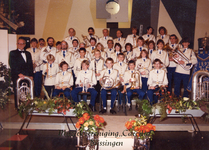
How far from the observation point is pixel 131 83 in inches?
172

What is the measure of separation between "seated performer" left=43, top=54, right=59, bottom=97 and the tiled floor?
1.60 m

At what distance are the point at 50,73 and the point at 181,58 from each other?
318 centimetres

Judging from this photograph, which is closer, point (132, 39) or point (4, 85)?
point (4, 85)

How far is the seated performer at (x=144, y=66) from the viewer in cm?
473

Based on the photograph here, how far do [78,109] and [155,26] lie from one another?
3.23m

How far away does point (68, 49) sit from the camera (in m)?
5.48

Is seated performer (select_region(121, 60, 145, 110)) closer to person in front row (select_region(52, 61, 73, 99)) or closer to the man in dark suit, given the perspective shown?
person in front row (select_region(52, 61, 73, 99))

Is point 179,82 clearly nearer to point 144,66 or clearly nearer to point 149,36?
point 144,66

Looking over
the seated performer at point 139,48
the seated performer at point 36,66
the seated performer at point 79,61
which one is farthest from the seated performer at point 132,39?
the seated performer at point 36,66

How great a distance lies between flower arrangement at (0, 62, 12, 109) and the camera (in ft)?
11.7

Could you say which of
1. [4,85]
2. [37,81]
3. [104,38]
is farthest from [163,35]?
[4,85]

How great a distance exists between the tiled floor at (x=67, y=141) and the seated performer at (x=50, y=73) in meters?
1.60

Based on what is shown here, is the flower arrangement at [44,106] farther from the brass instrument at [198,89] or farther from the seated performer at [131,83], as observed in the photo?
the brass instrument at [198,89]

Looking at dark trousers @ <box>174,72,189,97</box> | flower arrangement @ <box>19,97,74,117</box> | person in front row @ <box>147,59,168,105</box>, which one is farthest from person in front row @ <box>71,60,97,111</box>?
dark trousers @ <box>174,72,189,97</box>
